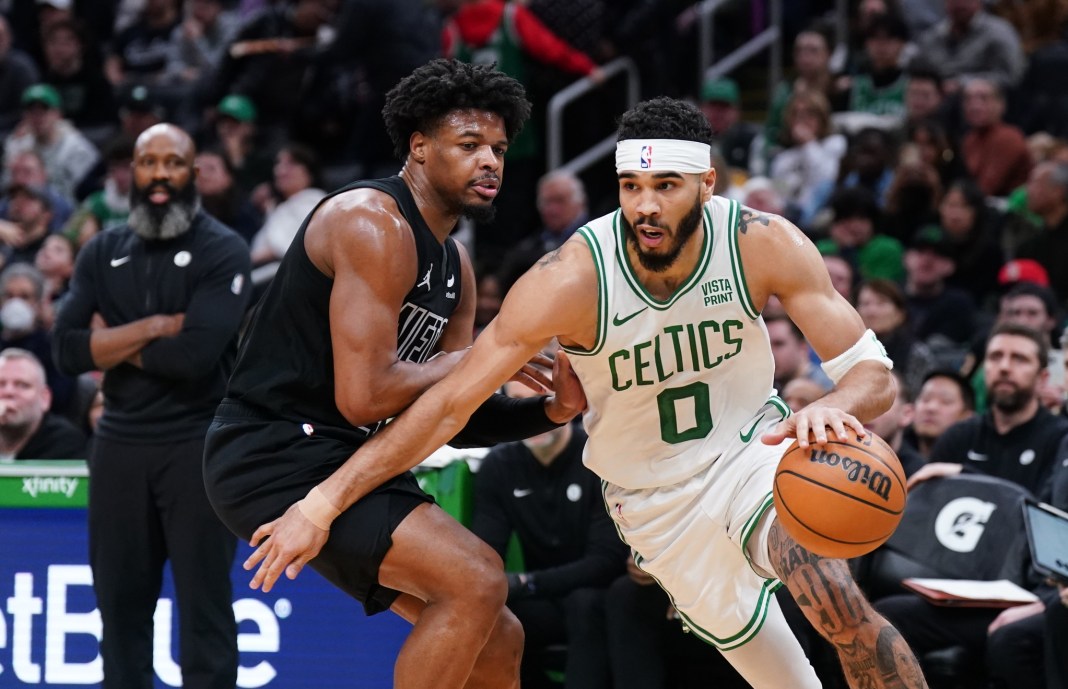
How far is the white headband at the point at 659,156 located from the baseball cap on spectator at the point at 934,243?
197 inches

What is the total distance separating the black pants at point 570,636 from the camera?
21.9 feet

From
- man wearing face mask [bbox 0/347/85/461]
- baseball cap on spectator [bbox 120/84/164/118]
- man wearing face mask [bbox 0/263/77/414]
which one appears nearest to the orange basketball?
man wearing face mask [bbox 0/347/85/461]

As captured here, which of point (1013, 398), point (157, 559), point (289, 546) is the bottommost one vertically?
point (157, 559)

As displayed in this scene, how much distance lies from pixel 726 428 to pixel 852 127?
23.7ft

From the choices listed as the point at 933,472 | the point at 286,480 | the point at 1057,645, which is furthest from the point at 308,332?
the point at 933,472

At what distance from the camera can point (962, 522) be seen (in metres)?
6.70

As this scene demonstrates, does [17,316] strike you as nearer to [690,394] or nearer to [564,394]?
[564,394]

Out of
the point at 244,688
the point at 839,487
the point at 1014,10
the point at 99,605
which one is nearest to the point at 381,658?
the point at 244,688

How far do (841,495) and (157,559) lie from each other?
2784mm

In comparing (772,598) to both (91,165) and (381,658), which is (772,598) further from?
(91,165)

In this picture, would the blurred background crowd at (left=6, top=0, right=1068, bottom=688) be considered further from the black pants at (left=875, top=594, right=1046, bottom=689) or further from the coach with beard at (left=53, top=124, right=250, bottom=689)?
the coach with beard at (left=53, top=124, right=250, bottom=689)

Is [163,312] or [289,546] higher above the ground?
[163,312]

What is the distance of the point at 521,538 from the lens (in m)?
7.12

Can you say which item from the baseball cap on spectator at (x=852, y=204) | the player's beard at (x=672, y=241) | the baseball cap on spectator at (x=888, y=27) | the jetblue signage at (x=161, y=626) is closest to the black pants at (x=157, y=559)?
the jetblue signage at (x=161, y=626)
